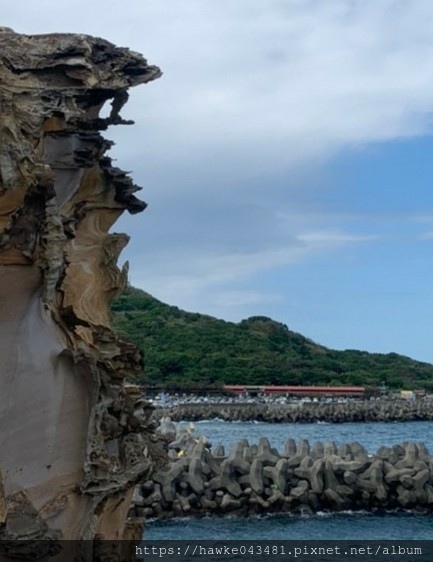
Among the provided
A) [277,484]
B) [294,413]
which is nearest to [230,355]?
[294,413]

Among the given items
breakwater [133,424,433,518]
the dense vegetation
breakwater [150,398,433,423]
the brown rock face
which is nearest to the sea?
breakwater [133,424,433,518]

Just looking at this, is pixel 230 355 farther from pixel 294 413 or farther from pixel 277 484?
pixel 277 484

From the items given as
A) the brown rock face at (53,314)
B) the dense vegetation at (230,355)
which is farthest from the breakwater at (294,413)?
the brown rock face at (53,314)

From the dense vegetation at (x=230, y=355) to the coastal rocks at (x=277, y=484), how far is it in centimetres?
6492

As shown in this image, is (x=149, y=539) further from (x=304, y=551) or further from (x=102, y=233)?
(x=102, y=233)

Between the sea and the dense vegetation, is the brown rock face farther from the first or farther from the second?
the dense vegetation

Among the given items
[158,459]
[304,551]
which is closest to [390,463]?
[304,551]

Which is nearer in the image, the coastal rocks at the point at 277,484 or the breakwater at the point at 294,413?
the coastal rocks at the point at 277,484

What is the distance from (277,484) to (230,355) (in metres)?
83.2

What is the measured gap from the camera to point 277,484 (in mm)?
21812

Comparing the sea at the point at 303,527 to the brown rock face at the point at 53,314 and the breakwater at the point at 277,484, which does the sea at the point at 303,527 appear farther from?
the brown rock face at the point at 53,314

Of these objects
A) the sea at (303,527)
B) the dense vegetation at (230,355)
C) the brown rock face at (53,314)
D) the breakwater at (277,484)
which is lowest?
the sea at (303,527)

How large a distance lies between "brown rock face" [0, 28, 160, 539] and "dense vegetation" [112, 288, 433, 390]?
8030 cm

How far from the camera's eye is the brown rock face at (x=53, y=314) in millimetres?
6102
